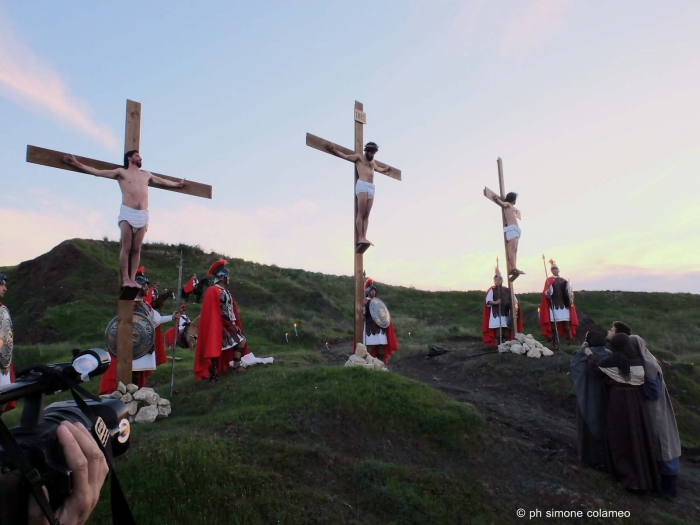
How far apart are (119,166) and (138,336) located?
9.05ft

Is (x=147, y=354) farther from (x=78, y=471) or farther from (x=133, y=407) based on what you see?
(x=78, y=471)

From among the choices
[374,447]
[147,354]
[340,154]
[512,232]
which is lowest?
[374,447]

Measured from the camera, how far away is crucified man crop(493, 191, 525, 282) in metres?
13.4

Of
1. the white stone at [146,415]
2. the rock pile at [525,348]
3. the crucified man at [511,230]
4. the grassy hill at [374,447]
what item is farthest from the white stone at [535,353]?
the white stone at [146,415]

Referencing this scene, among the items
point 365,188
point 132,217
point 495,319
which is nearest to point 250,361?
point 132,217

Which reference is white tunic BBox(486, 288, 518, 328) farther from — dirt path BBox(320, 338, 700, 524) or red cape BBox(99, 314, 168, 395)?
red cape BBox(99, 314, 168, 395)

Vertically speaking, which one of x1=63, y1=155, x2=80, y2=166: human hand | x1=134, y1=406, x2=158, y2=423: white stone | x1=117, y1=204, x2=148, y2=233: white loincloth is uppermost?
x1=63, y1=155, x2=80, y2=166: human hand

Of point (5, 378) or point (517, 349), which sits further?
point (517, 349)

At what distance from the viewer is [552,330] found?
15266 millimetres

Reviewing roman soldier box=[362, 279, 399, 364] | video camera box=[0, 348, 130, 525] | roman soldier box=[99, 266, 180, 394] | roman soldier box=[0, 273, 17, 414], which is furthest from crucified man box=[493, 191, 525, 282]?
video camera box=[0, 348, 130, 525]

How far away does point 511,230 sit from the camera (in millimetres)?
13484

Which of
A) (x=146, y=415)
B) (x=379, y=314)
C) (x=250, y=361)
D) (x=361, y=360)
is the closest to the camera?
(x=146, y=415)

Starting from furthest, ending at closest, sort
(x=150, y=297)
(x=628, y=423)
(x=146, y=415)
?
(x=150, y=297) < (x=146, y=415) < (x=628, y=423)

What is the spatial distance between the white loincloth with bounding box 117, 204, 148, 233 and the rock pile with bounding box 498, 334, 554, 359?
30.6ft
